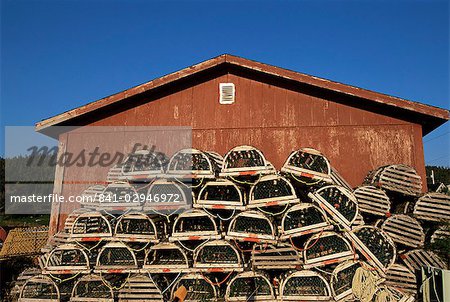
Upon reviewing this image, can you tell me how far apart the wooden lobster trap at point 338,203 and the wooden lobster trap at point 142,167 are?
10.3 ft

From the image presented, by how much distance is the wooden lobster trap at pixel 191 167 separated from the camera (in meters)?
7.51

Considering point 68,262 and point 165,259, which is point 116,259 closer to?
point 165,259

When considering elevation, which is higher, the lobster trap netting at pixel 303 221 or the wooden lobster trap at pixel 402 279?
the lobster trap netting at pixel 303 221

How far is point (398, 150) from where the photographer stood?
10.0 m

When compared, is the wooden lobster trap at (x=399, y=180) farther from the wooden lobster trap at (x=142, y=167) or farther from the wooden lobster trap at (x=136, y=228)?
the wooden lobster trap at (x=136, y=228)

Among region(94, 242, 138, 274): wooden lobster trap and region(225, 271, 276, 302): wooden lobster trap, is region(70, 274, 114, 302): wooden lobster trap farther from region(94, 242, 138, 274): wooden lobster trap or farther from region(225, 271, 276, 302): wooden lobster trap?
region(225, 271, 276, 302): wooden lobster trap

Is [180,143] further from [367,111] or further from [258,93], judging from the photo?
[367,111]

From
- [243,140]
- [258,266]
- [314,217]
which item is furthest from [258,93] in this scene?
[258,266]

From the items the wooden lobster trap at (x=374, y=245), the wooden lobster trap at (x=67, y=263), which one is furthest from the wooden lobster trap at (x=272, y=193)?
the wooden lobster trap at (x=67, y=263)

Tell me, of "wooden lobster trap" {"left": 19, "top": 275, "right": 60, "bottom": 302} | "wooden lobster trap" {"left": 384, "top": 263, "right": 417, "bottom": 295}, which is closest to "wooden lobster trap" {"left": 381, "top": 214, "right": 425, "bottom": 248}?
"wooden lobster trap" {"left": 384, "top": 263, "right": 417, "bottom": 295}

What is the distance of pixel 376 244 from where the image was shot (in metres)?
7.23

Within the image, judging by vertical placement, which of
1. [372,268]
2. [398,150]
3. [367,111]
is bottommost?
[372,268]

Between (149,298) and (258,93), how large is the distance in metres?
6.11

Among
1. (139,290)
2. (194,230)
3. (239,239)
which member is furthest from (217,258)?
(139,290)
